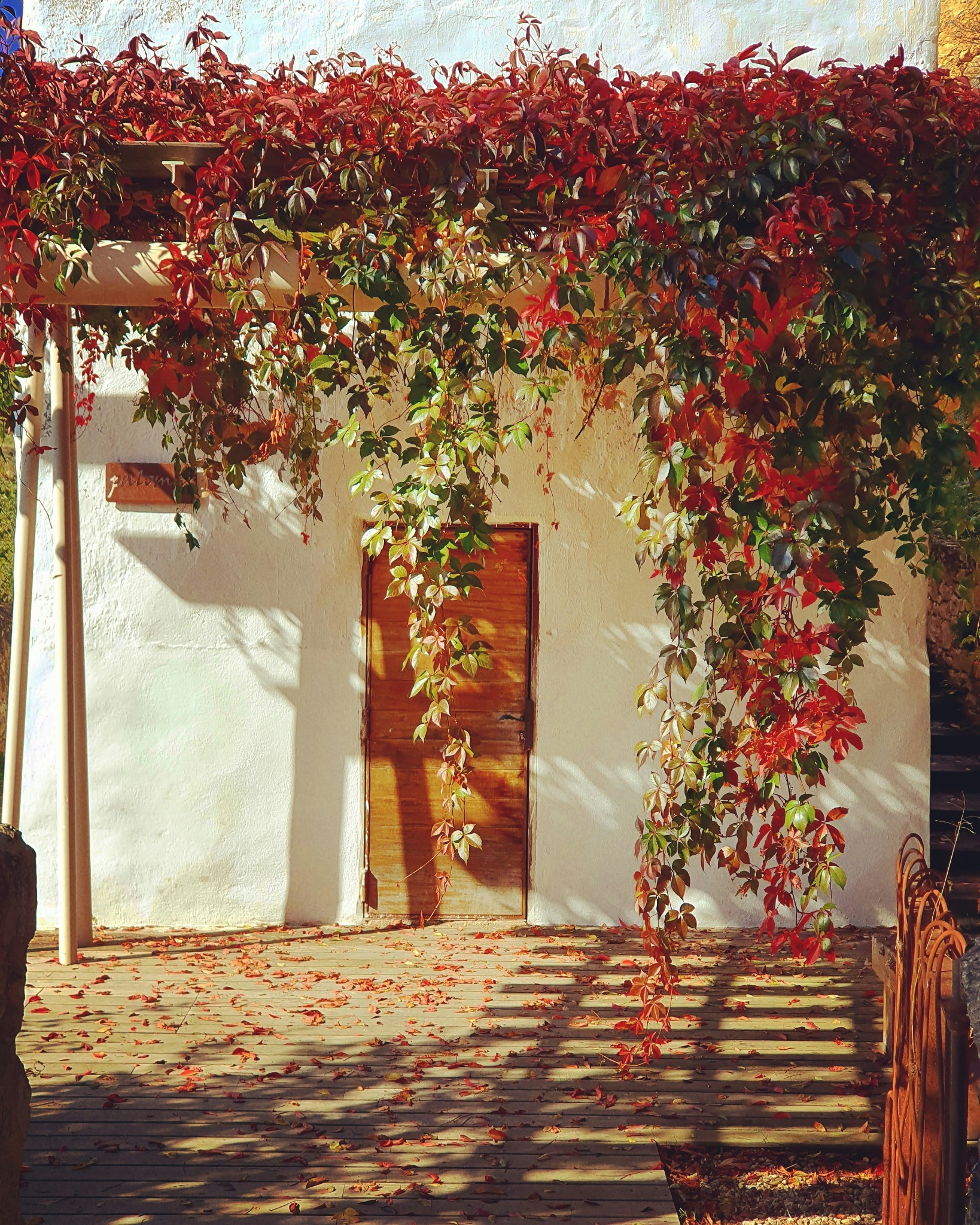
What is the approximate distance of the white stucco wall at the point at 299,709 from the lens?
5629 millimetres

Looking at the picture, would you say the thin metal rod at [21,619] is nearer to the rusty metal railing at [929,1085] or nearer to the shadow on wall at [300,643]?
the shadow on wall at [300,643]

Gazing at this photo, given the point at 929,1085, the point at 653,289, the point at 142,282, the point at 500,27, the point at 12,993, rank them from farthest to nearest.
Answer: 1. the point at 500,27
2. the point at 142,282
3. the point at 653,289
4. the point at 12,993
5. the point at 929,1085

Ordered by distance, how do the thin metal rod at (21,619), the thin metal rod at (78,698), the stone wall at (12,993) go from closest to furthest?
the stone wall at (12,993), the thin metal rod at (21,619), the thin metal rod at (78,698)

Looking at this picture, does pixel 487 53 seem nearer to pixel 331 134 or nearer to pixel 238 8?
pixel 238 8

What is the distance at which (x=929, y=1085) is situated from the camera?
2502 millimetres

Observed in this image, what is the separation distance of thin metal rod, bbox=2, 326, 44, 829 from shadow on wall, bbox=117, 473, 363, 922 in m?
0.70

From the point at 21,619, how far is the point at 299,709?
141 centimetres

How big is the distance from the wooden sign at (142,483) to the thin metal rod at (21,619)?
23.5 inches

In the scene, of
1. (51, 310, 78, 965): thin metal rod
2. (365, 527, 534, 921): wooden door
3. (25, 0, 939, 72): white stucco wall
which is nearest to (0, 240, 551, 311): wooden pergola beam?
(51, 310, 78, 965): thin metal rod

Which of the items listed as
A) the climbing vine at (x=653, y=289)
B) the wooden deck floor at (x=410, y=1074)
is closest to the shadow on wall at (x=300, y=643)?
the wooden deck floor at (x=410, y=1074)

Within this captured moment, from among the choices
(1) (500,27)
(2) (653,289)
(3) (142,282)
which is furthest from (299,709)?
(1) (500,27)

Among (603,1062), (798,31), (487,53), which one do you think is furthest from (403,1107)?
(798,31)

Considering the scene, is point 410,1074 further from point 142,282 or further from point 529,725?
point 142,282

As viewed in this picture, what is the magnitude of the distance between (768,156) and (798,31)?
2928mm
